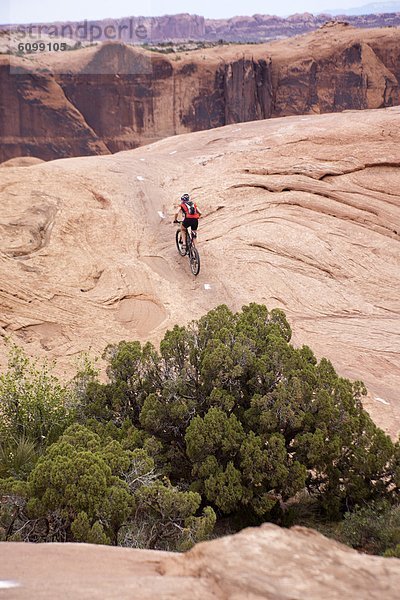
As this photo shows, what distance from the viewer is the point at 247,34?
185 metres

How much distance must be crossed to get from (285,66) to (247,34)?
464ft

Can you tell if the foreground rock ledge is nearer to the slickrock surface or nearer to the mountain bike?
the slickrock surface

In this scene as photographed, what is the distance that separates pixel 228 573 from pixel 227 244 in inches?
514

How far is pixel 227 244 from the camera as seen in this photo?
16.6 meters

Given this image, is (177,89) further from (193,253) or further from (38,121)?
(193,253)

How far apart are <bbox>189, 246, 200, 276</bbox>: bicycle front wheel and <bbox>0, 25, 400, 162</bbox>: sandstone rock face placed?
141ft

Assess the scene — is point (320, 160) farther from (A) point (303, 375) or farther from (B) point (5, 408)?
(B) point (5, 408)

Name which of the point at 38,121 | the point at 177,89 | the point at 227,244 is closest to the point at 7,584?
the point at 227,244

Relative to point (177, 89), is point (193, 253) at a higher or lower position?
lower

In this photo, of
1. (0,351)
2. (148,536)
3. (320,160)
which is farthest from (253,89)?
(148,536)

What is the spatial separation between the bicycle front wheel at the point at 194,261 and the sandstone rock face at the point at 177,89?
42855 millimetres

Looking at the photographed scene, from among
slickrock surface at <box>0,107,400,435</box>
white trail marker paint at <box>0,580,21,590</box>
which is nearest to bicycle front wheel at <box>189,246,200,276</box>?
slickrock surface at <box>0,107,400,435</box>

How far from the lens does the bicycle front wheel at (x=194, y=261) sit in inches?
590

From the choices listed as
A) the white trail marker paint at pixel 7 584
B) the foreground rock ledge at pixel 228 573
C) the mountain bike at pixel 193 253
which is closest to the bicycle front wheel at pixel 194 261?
the mountain bike at pixel 193 253
